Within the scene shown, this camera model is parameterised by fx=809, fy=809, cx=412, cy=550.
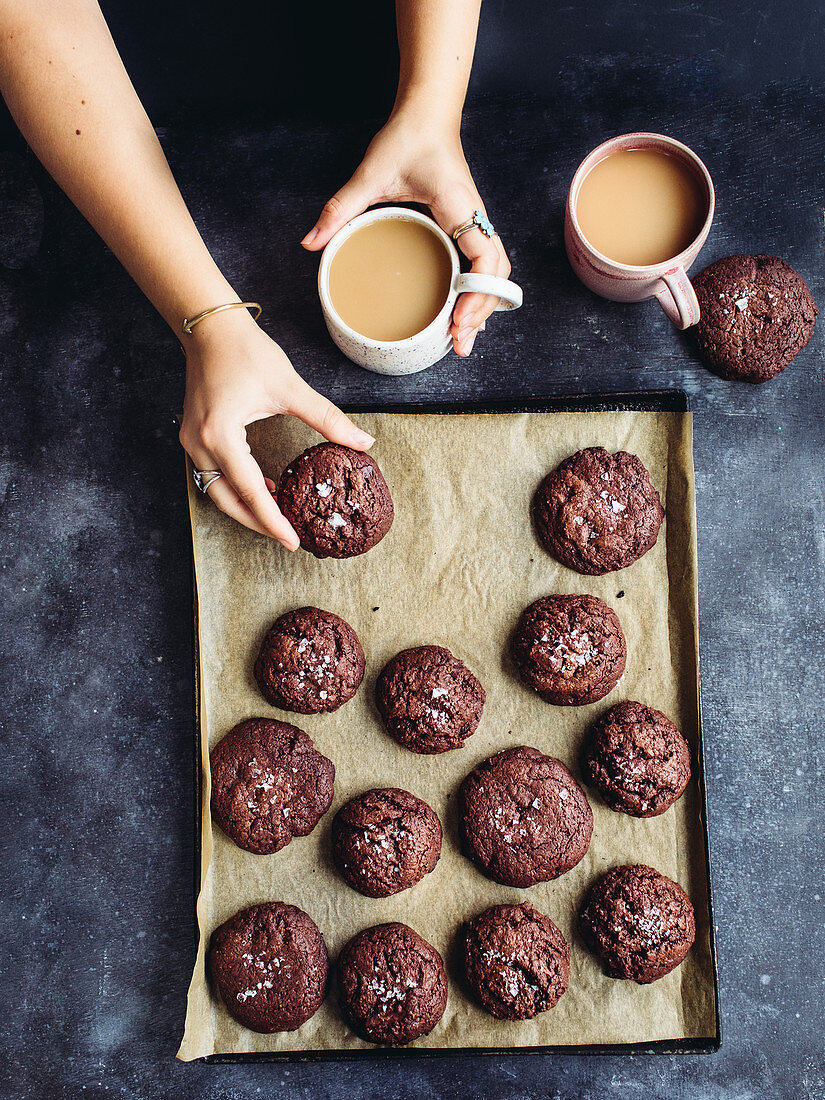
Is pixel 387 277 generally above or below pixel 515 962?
above

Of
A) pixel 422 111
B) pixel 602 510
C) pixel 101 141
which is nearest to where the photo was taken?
pixel 101 141

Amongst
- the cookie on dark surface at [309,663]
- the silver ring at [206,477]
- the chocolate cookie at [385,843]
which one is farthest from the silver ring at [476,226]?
the chocolate cookie at [385,843]

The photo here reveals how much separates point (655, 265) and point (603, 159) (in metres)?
0.27

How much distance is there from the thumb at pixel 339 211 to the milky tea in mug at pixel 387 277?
0.12ft

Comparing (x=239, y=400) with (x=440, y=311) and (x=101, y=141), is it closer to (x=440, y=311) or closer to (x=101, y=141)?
(x=440, y=311)

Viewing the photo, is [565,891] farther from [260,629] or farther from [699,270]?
[699,270]

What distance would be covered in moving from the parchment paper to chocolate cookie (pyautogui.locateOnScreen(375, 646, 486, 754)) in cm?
5

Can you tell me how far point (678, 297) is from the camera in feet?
5.34

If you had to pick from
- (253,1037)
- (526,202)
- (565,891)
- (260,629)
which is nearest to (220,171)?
(526,202)

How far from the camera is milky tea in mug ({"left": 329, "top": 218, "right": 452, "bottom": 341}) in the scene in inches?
63.3

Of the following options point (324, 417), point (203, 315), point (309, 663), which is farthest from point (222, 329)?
point (309, 663)

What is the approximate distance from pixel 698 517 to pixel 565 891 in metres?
0.88

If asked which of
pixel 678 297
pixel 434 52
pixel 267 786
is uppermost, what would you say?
pixel 434 52

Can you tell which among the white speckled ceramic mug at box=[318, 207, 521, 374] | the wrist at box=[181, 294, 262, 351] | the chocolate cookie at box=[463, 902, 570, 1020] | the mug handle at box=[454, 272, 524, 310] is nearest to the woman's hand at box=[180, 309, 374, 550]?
the wrist at box=[181, 294, 262, 351]
